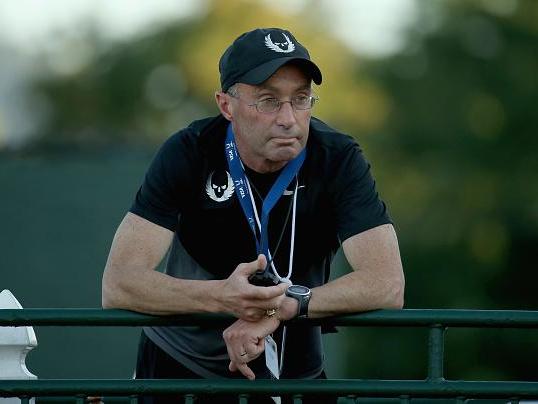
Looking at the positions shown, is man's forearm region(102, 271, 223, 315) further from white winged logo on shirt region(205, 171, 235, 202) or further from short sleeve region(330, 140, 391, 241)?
short sleeve region(330, 140, 391, 241)

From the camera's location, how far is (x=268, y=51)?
4957 mm

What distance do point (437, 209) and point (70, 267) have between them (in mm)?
28309

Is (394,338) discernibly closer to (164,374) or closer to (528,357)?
(528,357)

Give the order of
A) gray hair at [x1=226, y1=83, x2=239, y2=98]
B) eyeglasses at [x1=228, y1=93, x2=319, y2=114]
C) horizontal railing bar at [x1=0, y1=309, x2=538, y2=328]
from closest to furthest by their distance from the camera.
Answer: horizontal railing bar at [x1=0, y1=309, x2=538, y2=328]
eyeglasses at [x1=228, y1=93, x2=319, y2=114]
gray hair at [x1=226, y1=83, x2=239, y2=98]

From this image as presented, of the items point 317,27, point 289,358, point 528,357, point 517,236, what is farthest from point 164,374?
point 317,27

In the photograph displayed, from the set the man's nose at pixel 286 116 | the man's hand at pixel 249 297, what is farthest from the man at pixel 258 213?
the man's hand at pixel 249 297

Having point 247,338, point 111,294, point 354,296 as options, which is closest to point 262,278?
point 247,338

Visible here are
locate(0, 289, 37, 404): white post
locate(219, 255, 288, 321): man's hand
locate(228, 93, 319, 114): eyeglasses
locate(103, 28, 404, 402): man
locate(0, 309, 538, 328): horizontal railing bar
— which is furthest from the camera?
locate(228, 93, 319, 114): eyeglasses

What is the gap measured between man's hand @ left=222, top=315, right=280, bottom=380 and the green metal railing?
99mm

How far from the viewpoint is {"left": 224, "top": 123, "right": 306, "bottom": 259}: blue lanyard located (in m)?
4.91

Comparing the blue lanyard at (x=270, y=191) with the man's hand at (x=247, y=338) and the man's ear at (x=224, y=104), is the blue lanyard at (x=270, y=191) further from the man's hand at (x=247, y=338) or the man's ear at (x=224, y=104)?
the man's hand at (x=247, y=338)

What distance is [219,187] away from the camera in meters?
5.11

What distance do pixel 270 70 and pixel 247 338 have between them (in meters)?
0.97

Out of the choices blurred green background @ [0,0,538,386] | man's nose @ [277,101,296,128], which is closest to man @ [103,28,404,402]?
man's nose @ [277,101,296,128]
